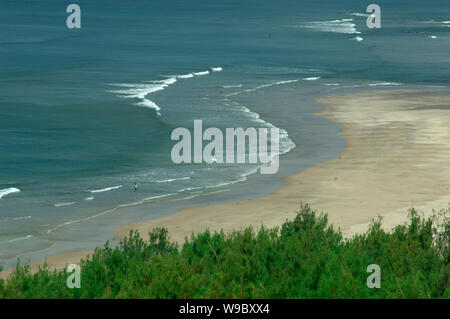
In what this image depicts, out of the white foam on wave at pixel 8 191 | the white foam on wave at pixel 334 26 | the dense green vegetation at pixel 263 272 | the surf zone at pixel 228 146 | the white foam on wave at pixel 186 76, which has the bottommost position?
the dense green vegetation at pixel 263 272

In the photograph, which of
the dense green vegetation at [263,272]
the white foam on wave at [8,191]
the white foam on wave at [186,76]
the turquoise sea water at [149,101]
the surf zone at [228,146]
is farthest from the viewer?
the white foam on wave at [186,76]

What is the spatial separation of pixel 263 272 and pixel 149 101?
47.0 meters

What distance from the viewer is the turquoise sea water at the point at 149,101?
34119 mm

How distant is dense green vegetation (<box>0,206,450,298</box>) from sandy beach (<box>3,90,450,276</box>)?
961 cm

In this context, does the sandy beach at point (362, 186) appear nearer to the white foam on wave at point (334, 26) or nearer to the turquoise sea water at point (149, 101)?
the turquoise sea water at point (149, 101)

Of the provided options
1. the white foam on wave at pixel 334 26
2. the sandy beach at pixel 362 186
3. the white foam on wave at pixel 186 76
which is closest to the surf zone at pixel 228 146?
the sandy beach at pixel 362 186

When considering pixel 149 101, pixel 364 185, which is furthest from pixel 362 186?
pixel 149 101

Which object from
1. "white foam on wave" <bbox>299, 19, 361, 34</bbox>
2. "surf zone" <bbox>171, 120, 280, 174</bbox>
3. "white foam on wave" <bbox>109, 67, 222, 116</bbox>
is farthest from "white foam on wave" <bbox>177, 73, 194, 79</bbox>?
"white foam on wave" <bbox>299, 19, 361, 34</bbox>

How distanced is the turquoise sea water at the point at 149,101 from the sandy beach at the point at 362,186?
1408mm

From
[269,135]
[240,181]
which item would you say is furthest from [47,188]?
[269,135]

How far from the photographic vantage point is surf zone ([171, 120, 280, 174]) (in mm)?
42656

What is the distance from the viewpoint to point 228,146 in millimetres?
46062

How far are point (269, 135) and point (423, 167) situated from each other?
12.2 metres

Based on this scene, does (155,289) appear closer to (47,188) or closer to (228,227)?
(228,227)
